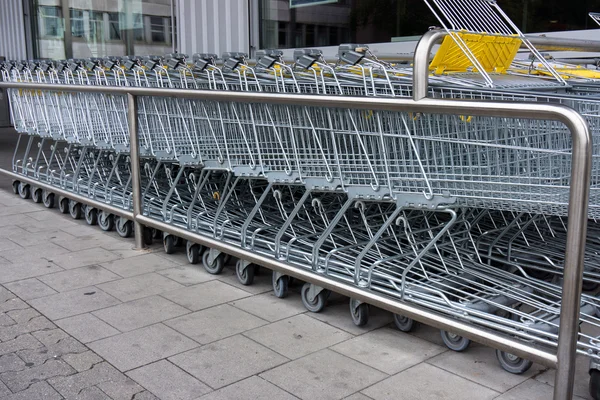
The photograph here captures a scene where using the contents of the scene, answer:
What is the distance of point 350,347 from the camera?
3.15 metres

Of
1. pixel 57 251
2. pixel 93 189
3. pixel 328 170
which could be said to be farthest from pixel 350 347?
pixel 93 189

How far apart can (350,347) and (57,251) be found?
8.92 ft

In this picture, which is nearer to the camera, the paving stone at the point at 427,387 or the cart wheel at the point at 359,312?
the paving stone at the point at 427,387

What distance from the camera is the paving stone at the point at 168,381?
2.71m

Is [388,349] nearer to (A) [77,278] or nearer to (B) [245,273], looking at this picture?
(B) [245,273]

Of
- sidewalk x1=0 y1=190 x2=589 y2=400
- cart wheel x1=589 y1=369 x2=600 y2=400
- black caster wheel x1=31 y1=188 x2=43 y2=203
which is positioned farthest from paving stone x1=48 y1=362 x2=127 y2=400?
black caster wheel x1=31 y1=188 x2=43 y2=203

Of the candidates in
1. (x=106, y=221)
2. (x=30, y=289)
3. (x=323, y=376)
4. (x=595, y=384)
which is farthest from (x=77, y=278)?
(x=595, y=384)

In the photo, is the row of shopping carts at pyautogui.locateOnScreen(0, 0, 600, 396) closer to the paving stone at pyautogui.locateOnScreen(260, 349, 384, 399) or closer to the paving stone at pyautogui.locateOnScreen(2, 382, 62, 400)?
the paving stone at pyautogui.locateOnScreen(260, 349, 384, 399)

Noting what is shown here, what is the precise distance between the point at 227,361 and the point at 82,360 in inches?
26.7

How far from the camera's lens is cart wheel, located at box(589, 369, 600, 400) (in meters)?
2.55

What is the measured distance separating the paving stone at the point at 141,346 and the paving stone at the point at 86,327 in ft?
0.23

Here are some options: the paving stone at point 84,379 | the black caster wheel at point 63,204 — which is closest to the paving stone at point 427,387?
the paving stone at point 84,379

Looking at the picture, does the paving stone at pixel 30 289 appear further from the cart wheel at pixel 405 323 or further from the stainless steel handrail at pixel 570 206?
the cart wheel at pixel 405 323

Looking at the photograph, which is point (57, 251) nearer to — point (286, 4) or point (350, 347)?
point (350, 347)
